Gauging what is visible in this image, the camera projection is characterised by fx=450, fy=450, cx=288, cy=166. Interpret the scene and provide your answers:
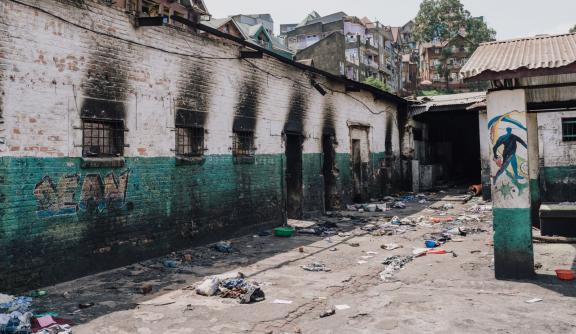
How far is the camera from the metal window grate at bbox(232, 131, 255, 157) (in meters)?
10.8

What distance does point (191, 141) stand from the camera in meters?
9.49

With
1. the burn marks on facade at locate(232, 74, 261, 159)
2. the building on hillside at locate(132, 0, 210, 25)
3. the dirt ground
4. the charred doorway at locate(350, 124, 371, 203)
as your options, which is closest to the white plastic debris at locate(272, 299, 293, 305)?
the dirt ground

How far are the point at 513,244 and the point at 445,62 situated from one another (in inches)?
1828


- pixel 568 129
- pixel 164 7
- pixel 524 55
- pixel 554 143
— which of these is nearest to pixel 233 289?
pixel 524 55

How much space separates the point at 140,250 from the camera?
8.05m

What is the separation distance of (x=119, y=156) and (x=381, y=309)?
4978mm

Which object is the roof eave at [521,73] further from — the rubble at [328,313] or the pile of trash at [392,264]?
the rubble at [328,313]

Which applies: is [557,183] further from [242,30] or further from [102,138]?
[242,30]

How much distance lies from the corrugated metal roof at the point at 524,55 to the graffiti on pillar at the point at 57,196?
607cm

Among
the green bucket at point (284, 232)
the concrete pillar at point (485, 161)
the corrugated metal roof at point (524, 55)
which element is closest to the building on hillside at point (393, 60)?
the concrete pillar at point (485, 161)

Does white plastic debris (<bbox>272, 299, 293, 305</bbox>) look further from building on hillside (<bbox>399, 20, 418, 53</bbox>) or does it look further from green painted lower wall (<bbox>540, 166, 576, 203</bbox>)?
building on hillside (<bbox>399, 20, 418, 53</bbox>)

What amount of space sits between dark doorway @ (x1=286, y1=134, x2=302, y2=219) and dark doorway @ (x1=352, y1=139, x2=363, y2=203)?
4.11 meters

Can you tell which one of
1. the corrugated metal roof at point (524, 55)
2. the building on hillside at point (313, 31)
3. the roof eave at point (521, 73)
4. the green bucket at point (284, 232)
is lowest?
the green bucket at point (284, 232)

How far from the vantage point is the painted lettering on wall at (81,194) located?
6.52 metres
